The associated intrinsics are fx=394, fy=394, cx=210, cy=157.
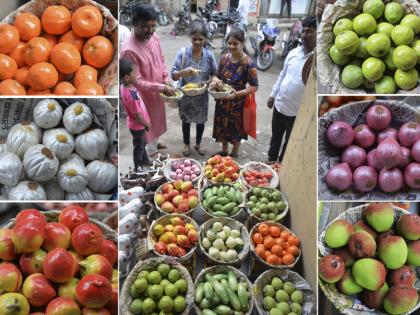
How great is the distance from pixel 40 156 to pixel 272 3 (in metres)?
4.52

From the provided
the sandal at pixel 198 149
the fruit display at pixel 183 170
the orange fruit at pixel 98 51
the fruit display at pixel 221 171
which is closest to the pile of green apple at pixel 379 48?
the orange fruit at pixel 98 51

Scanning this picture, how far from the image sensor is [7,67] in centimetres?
119

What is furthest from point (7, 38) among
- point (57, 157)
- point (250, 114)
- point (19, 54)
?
point (250, 114)

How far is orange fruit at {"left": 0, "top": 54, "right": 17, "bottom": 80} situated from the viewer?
3.89 ft

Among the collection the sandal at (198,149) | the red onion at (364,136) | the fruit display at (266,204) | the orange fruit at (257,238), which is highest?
the red onion at (364,136)

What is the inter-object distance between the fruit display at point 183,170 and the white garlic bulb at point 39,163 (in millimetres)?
1257

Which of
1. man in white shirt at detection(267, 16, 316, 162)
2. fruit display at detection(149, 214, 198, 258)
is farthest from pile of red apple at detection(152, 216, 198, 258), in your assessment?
man in white shirt at detection(267, 16, 316, 162)

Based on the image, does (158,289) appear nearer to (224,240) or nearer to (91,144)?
(224,240)

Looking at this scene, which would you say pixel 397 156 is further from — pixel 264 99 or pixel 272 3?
pixel 272 3

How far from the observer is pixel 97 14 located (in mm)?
1253

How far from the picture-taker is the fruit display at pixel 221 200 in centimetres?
207

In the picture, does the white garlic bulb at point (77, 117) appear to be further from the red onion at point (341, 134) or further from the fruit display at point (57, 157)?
the red onion at point (341, 134)

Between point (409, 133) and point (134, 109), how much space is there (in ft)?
5.75

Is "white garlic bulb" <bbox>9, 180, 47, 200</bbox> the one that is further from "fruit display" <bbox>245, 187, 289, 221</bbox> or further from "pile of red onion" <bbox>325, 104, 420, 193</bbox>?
"fruit display" <bbox>245, 187, 289, 221</bbox>
